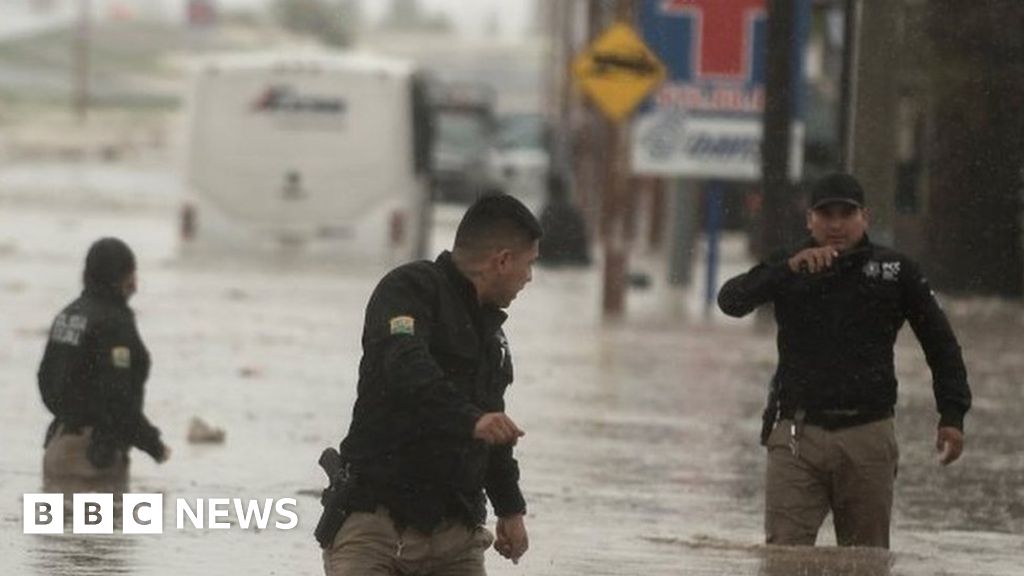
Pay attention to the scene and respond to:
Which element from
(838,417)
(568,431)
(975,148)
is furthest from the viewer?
(975,148)

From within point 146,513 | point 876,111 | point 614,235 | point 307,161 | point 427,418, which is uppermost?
point 427,418

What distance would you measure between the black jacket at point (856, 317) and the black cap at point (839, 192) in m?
0.17

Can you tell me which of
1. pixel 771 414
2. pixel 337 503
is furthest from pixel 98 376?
pixel 337 503

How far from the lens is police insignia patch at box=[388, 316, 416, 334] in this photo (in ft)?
27.0

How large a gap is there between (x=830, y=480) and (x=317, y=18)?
418ft

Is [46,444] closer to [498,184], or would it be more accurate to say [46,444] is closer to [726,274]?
[726,274]

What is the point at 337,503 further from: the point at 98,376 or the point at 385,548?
the point at 98,376

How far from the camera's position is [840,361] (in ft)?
37.5

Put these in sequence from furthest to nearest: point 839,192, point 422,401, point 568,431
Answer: point 568,431 < point 839,192 < point 422,401

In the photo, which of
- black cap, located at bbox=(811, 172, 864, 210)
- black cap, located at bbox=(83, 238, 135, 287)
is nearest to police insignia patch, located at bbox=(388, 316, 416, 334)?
black cap, located at bbox=(811, 172, 864, 210)

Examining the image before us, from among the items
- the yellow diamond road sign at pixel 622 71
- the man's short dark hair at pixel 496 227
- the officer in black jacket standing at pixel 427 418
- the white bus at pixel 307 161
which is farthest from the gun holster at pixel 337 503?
the white bus at pixel 307 161

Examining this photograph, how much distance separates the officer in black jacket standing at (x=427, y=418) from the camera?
8359mm

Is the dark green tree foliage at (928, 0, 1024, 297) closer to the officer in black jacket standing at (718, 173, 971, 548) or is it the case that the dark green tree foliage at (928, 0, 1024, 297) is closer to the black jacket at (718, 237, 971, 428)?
the officer in black jacket standing at (718, 173, 971, 548)

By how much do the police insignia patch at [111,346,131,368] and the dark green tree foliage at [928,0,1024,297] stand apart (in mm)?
20461
